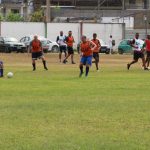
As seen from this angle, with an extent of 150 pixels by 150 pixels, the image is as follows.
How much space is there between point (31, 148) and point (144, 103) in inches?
239

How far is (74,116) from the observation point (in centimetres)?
1264

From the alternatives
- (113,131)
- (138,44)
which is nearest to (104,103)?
(113,131)

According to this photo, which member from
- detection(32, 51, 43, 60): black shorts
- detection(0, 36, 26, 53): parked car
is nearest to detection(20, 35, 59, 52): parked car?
detection(0, 36, 26, 53): parked car

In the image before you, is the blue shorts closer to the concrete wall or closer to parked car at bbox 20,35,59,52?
parked car at bbox 20,35,59,52

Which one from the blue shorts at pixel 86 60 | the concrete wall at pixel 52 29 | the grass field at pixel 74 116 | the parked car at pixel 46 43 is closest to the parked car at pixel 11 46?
the parked car at pixel 46 43

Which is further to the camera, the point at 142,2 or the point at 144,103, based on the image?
the point at 142,2

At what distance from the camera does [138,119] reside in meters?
12.2

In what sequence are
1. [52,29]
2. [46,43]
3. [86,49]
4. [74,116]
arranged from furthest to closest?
[52,29] < [46,43] < [86,49] < [74,116]

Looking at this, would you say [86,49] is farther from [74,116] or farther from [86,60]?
[74,116]

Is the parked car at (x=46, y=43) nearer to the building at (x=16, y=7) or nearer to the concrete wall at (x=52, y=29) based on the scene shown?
the concrete wall at (x=52, y=29)

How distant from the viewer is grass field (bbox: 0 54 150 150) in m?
9.77

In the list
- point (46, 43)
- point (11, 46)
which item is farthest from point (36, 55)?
point (46, 43)

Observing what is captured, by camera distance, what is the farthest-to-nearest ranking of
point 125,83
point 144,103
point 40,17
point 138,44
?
point 40,17
point 138,44
point 125,83
point 144,103

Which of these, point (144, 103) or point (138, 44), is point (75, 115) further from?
point (138, 44)
